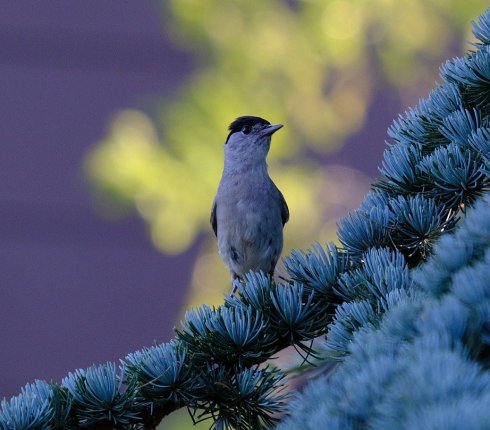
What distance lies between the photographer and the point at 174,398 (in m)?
1.68

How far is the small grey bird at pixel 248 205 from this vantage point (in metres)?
3.99

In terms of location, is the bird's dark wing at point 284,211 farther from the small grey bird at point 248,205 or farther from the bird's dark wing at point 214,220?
the bird's dark wing at point 214,220

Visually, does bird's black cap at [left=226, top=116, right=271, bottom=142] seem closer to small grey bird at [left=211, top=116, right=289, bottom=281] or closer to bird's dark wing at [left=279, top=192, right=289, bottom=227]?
small grey bird at [left=211, top=116, right=289, bottom=281]

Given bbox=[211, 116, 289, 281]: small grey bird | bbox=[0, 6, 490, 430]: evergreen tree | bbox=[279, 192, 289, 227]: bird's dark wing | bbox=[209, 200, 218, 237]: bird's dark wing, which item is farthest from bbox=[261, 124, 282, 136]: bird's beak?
bbox=[0, 6, 490, 430]: evergreen tree

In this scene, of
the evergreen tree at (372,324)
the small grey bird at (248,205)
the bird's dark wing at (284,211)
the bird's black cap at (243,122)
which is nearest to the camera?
the evergreen tree at (372,324)

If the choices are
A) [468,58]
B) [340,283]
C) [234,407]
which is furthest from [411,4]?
[234,407]

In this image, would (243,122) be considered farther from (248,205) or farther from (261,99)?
(248,205)

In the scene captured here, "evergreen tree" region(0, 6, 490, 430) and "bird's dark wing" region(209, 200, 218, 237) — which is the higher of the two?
"bird's dark wing" region(209, 200, 218, 237)

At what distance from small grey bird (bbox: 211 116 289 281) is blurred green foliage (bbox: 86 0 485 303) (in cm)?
10

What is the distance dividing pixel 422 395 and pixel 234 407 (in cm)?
78

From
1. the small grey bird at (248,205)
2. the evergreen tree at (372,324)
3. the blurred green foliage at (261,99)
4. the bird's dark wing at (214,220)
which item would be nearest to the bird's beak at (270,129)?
the small grey bird at (248,205)

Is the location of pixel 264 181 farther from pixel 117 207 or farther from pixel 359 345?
pixel 359 345

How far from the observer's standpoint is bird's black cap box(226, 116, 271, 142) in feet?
13.8

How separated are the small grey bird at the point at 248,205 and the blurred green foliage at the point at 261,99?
100 mm
